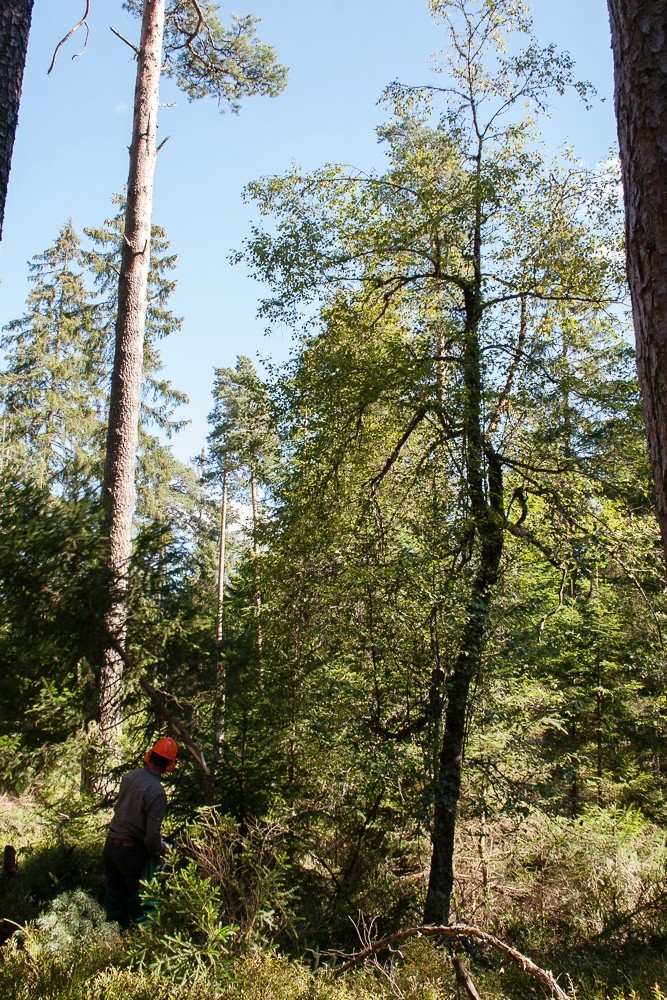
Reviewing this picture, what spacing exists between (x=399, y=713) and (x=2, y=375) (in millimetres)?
16406

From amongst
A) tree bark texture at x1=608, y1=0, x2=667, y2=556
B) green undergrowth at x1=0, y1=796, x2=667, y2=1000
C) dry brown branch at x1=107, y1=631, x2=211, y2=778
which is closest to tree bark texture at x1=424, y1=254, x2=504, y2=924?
green undergrowth at x1=0, y1=796, x2=667, y2=1000

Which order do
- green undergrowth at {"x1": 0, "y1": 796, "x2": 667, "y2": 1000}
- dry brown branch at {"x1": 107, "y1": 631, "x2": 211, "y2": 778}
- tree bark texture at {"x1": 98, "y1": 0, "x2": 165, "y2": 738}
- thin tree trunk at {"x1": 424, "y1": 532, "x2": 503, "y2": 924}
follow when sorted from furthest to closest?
tree bark texture at {"x1": 98, "y1": 0, "x2": 165, "y2": 738}, thin tree trunk at {"x1": 424, "y1": 532, "x2": 503, "y2": 924}, dry brown branch at {"x1": 107, "y1": 631, "x2": 211, "y2": 778}, green undergrowth at {"x1": 0, "y1": 796, "x2": 667, "y2": 1000}

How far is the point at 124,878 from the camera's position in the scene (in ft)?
20.2

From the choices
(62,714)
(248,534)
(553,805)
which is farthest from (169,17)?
(553,805)

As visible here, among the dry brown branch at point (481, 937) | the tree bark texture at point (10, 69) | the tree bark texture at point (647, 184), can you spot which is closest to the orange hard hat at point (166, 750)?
the dry brown branch at point (481, 937)

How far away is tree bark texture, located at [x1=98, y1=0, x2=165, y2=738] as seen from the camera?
8.98 meters

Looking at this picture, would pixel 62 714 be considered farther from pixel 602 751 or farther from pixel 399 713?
pixel 602 751

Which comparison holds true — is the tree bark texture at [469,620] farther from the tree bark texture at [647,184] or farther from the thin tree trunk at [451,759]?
the tree bark texture at [647,184]

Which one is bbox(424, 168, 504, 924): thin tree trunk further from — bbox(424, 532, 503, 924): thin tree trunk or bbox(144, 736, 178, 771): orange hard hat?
bbox(144, 736, 178, 771): orange hard hat

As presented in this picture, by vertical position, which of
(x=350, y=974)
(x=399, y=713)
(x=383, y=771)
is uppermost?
(x=399, y=713)

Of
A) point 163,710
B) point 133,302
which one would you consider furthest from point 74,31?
point 163,710

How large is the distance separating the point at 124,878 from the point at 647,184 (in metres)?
6.08

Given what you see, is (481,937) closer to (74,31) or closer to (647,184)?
(647,184)

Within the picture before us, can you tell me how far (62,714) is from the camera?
652 cm
